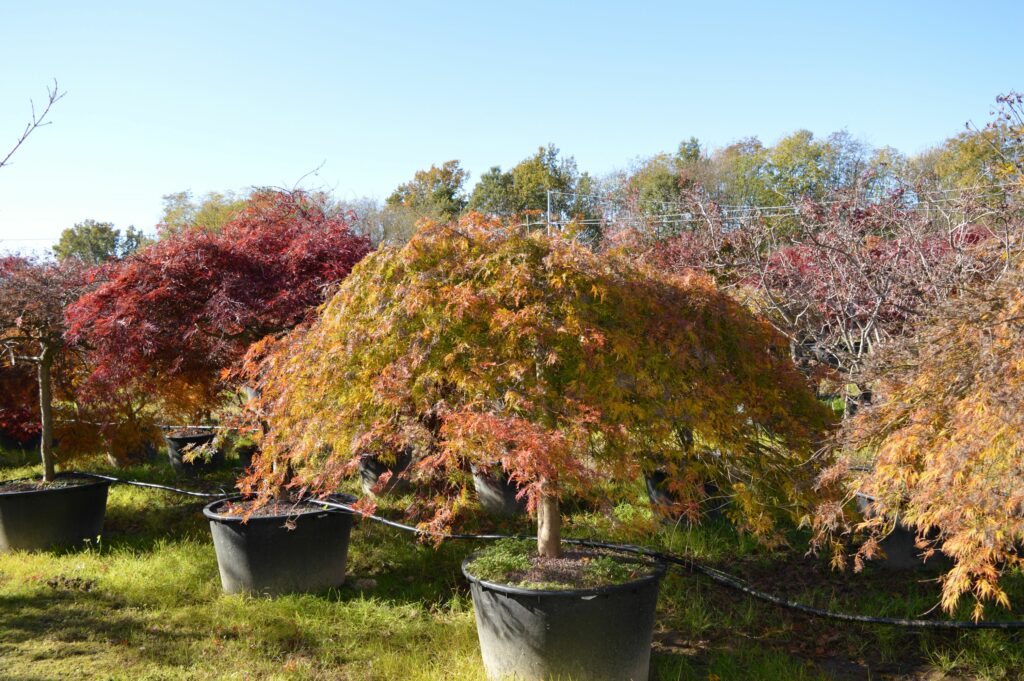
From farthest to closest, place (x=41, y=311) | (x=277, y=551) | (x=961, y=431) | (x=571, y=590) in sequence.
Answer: (x=41, y=311)
(x=277, y=551)
(x=571, y=590)
(x=961, y=431)

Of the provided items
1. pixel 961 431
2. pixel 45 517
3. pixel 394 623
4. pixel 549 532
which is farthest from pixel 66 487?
pixel 961 431

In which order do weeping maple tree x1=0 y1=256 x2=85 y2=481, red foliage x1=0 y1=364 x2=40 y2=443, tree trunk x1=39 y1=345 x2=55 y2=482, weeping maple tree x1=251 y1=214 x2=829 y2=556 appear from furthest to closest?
red foliage x1=0 y1=364 x2=40 y2=443
tree trunk x1=39 y1=345 x2=55 y2=482
weeping maple tree x1=0 y1=256 x2=85 y2=481
weeping maple tree x1=251 y1=214 x2=829 y2=556

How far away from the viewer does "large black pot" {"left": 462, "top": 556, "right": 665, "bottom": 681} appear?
3.18 meters

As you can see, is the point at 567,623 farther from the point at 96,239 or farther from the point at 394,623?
the point at 96,239

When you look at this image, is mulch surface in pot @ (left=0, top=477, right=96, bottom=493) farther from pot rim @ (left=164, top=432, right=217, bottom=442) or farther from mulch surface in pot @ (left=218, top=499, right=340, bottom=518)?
pot rim @ (left=164, top=432, right=217, bottom=442)

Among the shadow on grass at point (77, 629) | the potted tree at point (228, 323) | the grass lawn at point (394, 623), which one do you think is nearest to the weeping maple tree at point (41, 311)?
the potted tree at point (228, 323)

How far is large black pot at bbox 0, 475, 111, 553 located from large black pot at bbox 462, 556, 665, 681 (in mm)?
3926

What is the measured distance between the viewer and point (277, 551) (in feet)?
15.0

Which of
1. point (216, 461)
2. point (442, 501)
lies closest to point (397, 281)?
point (442, 501)

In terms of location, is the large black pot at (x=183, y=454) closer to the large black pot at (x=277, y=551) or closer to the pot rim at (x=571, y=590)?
the large black pot at (x=277, y=551)

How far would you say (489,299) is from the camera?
10.5 ft

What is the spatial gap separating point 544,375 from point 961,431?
61.6 inches

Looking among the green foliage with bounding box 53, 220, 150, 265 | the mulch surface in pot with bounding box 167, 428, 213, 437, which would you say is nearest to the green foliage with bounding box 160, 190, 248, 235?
the green foliage with bounding box 53, 220, 150, 265

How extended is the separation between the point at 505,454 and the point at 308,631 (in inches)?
77.0
